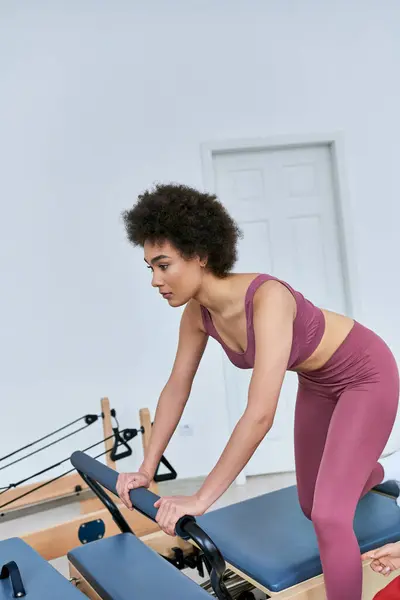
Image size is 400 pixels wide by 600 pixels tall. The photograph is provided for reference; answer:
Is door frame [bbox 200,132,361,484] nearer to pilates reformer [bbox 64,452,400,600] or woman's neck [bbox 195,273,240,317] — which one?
pilates reformer [bbox 64,452,400,600]

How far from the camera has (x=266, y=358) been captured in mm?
1223

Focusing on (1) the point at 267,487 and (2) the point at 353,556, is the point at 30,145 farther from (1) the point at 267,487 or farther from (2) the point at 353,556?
(2) the point at 353,556

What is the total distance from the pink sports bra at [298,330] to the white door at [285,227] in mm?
2046

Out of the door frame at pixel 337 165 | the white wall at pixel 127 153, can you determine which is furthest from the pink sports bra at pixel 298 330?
the door frame at pixel 337 165

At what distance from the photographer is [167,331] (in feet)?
11.3

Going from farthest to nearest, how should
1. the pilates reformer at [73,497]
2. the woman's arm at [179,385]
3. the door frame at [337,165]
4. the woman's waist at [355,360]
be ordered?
the door frame at [337,165]
the pilates reformer at [73,497]
the woman's arm at [179,385]
the woman's waist at [355,360]

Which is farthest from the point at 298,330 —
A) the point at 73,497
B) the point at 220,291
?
the point at 73,497

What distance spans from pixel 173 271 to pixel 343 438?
0.59 metres

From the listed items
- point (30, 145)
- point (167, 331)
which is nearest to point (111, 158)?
point (30, 145)

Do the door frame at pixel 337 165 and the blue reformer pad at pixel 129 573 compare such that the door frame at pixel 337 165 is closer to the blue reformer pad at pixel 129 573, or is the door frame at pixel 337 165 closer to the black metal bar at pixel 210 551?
the blue reformer pad at pixel 129 573

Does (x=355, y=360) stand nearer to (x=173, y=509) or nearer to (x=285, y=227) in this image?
(x=173, y=509)

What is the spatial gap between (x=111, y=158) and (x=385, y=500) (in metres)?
2.57

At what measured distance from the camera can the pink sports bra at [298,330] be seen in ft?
4.37

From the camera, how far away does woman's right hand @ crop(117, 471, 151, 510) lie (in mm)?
1354
